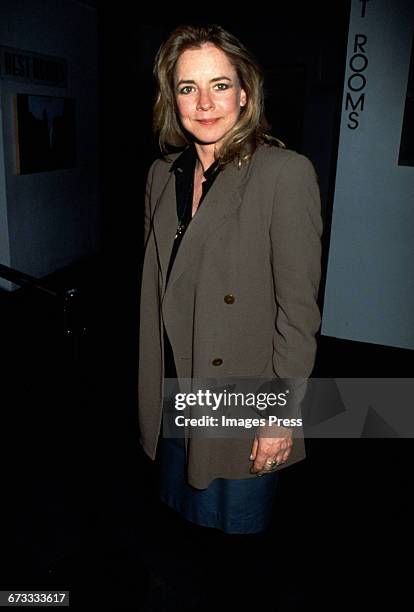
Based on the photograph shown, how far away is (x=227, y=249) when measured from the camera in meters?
1.32

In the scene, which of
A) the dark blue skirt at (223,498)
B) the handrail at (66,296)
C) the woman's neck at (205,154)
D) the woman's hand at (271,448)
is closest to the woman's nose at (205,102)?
the woman's neck at (205,154)

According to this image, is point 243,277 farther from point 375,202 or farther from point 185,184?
point 375,202

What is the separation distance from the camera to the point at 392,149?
3.72 meters

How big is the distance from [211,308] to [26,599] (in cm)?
126

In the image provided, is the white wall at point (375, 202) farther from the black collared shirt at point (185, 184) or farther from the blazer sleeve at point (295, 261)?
the blazer sleeve at point (295, 261)

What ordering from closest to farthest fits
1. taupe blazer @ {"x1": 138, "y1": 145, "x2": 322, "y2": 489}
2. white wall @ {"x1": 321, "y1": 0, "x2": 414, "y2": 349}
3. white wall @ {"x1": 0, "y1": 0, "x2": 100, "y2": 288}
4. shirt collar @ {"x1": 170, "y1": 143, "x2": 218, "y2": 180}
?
taupe blazer @ {"x1": 138, "y1": 145, "x2": 322, "y2": 489}
shirt collar @ {"x1": 170, "y1": 143, "x2": 218, "y2": 180}
white wall @ {"x1": 321, "y1": 0, "x2": 414, "y2": 349}
white wall @ {"x1": 0, "y1": 0, "x2": 100, "y2": 288}

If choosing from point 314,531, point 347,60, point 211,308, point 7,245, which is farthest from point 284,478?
point 7,245

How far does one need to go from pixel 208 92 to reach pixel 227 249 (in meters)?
0.39

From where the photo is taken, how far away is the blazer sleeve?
1.23 meters

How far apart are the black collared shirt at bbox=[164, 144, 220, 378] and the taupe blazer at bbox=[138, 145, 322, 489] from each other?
0.7 inches

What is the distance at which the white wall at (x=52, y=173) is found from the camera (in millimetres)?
5066

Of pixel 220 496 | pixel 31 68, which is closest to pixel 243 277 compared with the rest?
pixel 220 496

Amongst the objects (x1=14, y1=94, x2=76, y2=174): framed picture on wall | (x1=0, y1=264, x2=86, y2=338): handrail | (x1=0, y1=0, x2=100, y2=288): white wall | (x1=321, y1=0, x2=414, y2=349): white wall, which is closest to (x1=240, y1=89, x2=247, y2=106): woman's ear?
(x1=0, y1=264, x2=86, y2=338): handrail

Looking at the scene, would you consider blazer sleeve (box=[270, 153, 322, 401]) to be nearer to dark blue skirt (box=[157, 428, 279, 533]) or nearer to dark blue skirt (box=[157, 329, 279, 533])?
dark blue skirt (box=[157, 329, 279, 533])
